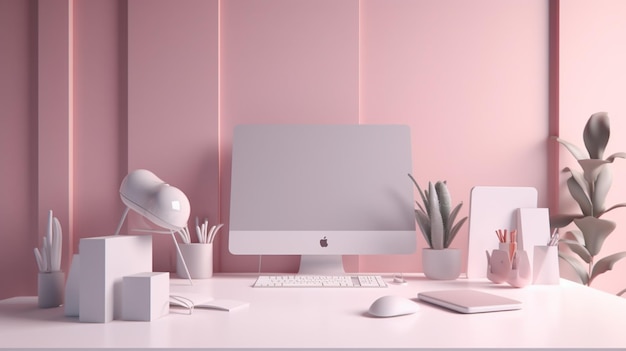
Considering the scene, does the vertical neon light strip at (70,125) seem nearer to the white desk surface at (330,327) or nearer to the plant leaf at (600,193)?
the white desk surface at (330,327)

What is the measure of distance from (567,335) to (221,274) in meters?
1.38

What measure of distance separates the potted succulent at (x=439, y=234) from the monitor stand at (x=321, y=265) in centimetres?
32

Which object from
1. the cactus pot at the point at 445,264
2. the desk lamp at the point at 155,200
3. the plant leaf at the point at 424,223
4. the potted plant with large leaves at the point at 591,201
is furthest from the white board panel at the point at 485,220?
the desk lamp at the point at 155,200

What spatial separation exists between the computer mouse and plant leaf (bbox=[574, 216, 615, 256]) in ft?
4.00

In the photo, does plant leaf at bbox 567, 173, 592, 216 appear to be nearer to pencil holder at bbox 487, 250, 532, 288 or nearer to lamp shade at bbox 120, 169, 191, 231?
pencil holder at bbox 487, 250, 532, 288

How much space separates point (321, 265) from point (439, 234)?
0.45 metres

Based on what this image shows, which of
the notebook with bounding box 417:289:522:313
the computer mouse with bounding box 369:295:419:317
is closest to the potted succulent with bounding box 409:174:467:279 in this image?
the notebook with bounding box 417:289:522:313

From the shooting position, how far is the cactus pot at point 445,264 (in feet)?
6.36

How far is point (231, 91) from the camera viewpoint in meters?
2.29

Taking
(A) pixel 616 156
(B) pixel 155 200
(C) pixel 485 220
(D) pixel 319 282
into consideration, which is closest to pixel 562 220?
(A) pixel 616 156

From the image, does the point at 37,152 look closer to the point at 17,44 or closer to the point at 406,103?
the point at 17,44

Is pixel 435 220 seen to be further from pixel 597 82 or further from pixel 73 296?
pixel 73 296

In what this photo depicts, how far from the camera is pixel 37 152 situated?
7.54ft

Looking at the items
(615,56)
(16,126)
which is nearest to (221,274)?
(16,126)
